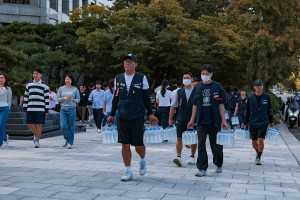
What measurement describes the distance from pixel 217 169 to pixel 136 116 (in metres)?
1.95

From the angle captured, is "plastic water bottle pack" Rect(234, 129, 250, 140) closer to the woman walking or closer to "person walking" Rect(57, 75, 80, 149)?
"person walking" Rect(57, 75, 80, 149)

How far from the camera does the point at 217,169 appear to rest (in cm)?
742

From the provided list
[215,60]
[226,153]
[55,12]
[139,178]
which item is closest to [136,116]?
[139,178]

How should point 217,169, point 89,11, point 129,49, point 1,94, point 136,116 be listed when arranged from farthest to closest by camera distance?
point 89,11
point 129,49
point 1,94
point 217,169
point 136,116

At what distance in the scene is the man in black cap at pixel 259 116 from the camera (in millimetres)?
8742

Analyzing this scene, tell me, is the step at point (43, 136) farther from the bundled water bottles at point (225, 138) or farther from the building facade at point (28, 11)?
the building facade at point (28, 11)

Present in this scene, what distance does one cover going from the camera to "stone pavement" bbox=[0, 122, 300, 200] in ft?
18.1

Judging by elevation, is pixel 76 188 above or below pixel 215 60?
below

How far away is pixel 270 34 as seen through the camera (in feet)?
79.5

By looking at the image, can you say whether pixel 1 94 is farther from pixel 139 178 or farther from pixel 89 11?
pixel 89 11

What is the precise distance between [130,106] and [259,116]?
346 centimetres

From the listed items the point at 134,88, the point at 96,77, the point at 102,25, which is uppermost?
the point at 102,25

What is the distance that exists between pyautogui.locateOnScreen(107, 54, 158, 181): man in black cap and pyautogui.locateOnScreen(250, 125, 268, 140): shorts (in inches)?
123

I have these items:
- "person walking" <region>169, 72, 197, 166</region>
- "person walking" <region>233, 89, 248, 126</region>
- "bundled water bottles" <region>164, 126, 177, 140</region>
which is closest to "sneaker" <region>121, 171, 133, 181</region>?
"bundled water bottles" <region>164, 126, 177, 140</region>
